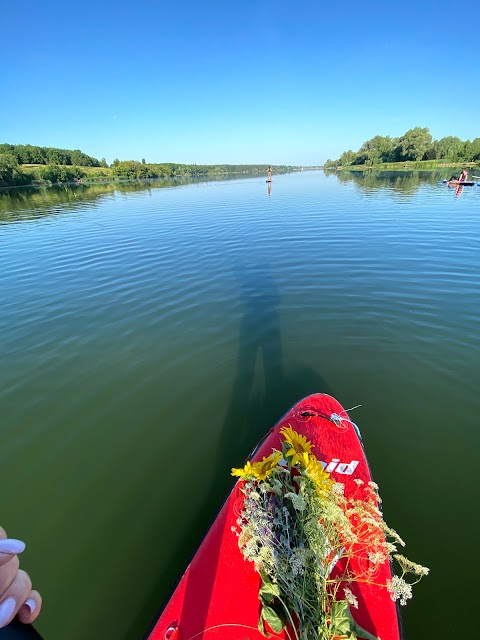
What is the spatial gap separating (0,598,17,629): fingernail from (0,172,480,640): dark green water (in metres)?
3.01

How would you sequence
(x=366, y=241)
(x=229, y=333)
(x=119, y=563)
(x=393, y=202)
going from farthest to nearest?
(x=393, y=202) < (x=366, y=241) < (x=229, y=333) < (x=119, y=563)

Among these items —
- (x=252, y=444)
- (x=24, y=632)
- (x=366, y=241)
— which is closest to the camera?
(x=24, y=632)

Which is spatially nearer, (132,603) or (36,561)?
(132,603)

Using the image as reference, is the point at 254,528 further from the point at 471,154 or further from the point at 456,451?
the point at 471,154

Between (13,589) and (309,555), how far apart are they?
203 centimetres

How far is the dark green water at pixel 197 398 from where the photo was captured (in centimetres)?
358

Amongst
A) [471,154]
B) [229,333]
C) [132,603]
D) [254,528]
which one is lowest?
[132,603]

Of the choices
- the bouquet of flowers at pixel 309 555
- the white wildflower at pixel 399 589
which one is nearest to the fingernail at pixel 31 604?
the bouquet of flowers at pixel 309 555

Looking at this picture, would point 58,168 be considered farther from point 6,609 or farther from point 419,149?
point 6,609

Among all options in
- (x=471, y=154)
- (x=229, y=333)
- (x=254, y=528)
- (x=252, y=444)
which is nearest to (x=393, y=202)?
(x=229, y=333)

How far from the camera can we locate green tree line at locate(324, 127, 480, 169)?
78188 mm

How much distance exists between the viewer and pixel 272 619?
240 centimetres

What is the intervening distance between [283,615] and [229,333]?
5.91 metres

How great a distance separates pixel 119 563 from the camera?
11.9 feet
